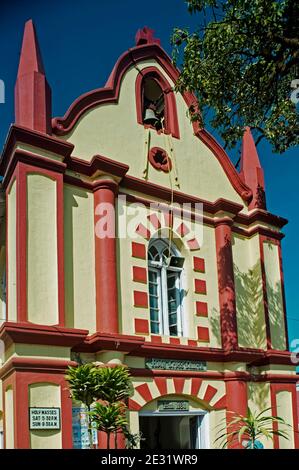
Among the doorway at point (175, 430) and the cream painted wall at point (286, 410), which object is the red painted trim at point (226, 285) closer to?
the doorway at point (175, 430)

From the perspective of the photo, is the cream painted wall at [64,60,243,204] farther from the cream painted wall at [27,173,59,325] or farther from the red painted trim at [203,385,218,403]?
the red painted trim at [203,385,218,403]

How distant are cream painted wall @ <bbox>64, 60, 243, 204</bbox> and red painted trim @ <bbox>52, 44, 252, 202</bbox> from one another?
120 millimetres

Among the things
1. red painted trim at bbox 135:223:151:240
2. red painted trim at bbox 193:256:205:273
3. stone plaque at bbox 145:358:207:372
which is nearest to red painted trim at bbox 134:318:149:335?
stone plaque at bbox 145:358:207:372

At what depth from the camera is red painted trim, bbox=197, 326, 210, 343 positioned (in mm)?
14555

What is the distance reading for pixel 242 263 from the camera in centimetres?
1627

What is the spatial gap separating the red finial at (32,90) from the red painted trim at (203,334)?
538 cm

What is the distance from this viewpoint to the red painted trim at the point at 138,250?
13856mm

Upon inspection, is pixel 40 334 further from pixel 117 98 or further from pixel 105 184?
pixel 117 98

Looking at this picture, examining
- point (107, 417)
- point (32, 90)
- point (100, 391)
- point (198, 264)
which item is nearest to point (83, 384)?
point (100, 391)

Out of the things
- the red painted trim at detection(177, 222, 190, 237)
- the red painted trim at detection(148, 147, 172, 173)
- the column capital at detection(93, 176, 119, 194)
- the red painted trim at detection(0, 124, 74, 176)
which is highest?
the red painted trim at detection(148, 147, 172, 173)

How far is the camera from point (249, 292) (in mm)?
16219

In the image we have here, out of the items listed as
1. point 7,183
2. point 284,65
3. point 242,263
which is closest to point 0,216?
point 7,183

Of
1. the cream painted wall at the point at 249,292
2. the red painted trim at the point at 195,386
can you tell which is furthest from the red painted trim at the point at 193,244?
the red painted trim at the point at 195,386

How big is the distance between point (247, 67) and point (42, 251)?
5.23 meters
